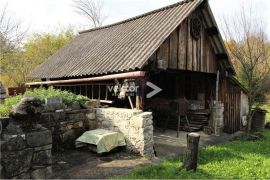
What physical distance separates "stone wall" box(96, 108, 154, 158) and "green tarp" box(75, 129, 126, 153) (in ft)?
0.94

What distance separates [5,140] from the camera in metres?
5.06

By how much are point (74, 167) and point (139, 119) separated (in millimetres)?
2271

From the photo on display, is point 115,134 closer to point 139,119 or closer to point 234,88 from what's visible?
point 139,119

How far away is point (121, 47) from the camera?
11047 millimetres

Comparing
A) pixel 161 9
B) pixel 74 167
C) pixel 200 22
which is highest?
pixel 161 9

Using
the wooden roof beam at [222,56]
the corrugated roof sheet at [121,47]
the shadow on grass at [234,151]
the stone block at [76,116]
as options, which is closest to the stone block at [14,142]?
the stone block at [76,116]

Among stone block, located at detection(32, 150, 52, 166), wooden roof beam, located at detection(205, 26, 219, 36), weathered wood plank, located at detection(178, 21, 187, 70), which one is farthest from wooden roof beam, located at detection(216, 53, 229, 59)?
A: stone block, located at detection(32, 150, 52, 166)

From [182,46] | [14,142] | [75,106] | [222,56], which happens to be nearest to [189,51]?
[182,46]

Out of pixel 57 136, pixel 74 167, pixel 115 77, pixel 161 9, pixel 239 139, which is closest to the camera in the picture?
pixel 74 167

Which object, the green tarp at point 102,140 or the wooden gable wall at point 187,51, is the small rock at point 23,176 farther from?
the wooden gable wall at point 187,51

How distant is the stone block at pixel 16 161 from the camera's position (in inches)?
199

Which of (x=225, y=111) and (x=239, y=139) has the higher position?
(x=225, y=111)

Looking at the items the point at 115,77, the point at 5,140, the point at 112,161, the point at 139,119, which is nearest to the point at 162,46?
the point at 115,77

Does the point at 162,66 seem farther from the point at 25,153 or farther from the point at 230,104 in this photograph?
the point at 230,104
